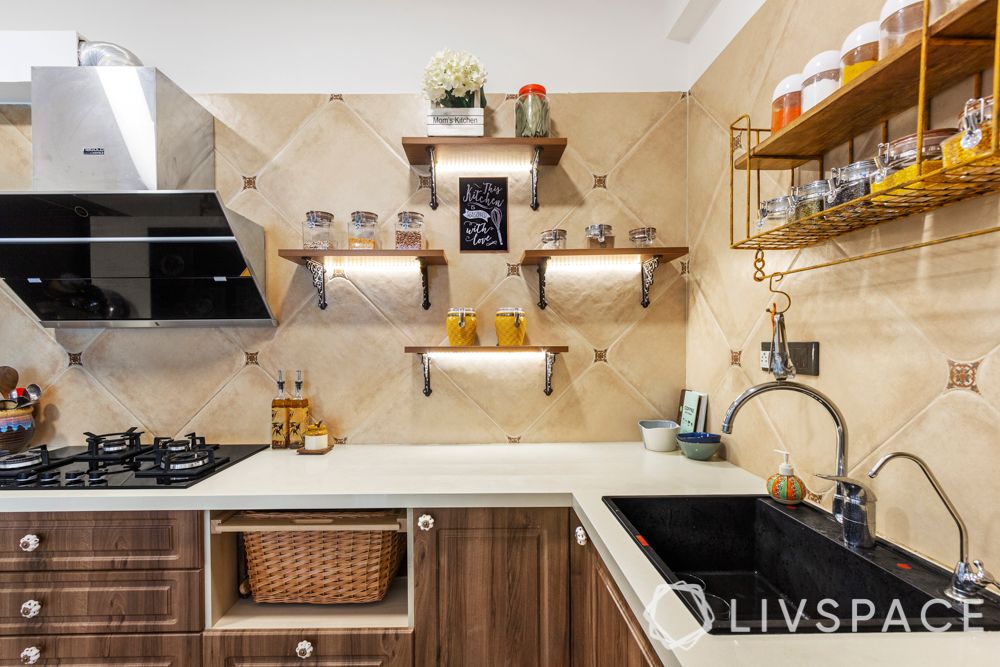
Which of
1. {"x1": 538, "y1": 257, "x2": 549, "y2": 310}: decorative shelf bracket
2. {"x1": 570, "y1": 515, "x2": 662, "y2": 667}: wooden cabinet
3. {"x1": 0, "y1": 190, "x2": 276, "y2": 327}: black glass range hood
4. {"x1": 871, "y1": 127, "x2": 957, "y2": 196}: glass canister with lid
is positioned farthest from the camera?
{"x1": 538, "y1": 257, "x2": 549, "y2": 310}: decorative shelf bracket

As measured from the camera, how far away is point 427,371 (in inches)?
76.9

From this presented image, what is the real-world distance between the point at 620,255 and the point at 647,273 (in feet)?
0.50

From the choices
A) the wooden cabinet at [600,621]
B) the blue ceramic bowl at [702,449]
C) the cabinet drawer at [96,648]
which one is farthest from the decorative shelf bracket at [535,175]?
the cabinet drawer at [96,648]

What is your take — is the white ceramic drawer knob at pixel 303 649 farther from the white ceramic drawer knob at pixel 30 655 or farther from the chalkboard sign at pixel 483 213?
the chalkboard sign at pixel 483 213

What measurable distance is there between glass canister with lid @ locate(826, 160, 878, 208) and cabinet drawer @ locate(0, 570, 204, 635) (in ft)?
6.13

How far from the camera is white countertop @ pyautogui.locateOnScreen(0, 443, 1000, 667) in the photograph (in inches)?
26.9

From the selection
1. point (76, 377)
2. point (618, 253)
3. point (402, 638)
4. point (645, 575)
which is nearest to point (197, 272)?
point (76, 377)

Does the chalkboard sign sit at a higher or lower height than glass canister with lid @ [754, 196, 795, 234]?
higher

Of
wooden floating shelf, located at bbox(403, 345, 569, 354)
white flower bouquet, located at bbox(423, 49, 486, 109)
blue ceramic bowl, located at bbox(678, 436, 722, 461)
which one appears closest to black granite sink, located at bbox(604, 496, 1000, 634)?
blue ceramic bowl, located at bbox(678, 436, 722, 461)

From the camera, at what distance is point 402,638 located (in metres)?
1.35

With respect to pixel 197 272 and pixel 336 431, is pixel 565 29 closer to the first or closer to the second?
pixel 197 272

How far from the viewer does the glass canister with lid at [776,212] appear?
1.07 metres

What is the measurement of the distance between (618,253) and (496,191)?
590 mm

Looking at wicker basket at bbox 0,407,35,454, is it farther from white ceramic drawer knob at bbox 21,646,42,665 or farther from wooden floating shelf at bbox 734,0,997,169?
wooden floating shelf at bbox 734,0,997,169
